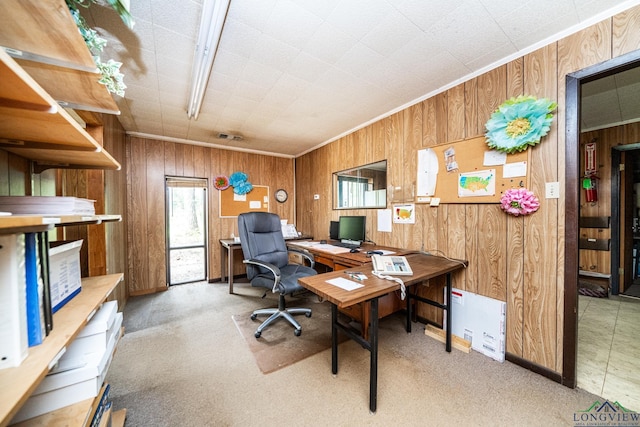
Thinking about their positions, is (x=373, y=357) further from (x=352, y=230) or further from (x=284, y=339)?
(x=352, y=230)

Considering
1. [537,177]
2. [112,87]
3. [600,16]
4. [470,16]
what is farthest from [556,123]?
[112,87]

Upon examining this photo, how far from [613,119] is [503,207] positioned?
3010mm

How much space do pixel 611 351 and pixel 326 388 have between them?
249 centimetres

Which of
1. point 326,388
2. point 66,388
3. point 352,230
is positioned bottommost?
point 326,388

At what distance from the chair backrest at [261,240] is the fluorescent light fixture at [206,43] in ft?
4.36

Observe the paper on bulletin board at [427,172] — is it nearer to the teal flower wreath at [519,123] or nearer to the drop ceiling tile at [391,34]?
the teal flower wreath at [519,123]

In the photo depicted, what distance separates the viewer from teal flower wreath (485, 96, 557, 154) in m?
1.67

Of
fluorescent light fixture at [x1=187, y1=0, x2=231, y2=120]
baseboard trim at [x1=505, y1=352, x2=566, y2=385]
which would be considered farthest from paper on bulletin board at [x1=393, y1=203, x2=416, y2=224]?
fluorescent light fixture at [x1=187, y1=0, x2=231, y2=120]

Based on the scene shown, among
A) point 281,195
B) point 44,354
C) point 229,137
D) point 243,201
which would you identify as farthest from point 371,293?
point 281,195

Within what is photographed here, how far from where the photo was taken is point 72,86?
97 cm

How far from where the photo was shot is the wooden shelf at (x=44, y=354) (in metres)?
0.48

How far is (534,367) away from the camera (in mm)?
1743

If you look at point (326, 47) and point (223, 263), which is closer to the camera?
point (326, 47)

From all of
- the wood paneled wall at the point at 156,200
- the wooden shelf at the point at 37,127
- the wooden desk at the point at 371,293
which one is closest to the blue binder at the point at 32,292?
the wooden shelf at the point at 37,127
